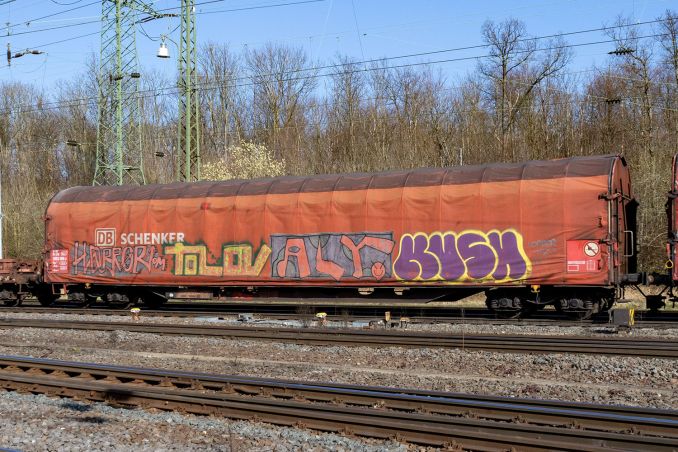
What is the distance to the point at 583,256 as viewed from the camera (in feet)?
56.6

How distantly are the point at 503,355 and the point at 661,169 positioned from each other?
21310mm

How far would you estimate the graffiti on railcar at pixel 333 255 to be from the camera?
1933cm

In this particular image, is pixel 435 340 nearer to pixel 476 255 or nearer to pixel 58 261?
pixel 476 255

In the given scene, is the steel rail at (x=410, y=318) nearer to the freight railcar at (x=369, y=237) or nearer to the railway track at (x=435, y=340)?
the freight railcar at (x=369, y=237)

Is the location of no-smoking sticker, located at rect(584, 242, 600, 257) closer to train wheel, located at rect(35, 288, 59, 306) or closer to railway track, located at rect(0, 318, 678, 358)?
railway track, located at rect(0, 318, 678, 358)

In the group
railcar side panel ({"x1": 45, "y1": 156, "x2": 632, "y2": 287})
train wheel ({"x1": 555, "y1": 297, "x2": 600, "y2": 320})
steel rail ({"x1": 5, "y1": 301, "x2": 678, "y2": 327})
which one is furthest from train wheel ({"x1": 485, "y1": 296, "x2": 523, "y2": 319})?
train wheel ({"x1": 555, "y1": 297, "x2": 600, "y2": 320})

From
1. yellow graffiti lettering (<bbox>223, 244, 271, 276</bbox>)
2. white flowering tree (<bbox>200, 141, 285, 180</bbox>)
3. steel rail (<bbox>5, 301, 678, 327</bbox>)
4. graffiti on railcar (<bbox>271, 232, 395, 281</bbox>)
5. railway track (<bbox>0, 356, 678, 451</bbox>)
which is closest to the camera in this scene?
→ railway track (<bbox>0, 356, 678, 451</bbox>)

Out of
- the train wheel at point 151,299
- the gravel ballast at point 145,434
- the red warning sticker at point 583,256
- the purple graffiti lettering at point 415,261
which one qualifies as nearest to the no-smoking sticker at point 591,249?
the red warning sticker at point 583,256

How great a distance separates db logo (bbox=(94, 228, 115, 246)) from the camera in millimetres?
23344

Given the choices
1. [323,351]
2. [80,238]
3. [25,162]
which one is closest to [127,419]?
[323,351]

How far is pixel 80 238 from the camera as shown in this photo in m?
23.9

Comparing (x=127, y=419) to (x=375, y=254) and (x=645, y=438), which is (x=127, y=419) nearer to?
(x=645, y=438)

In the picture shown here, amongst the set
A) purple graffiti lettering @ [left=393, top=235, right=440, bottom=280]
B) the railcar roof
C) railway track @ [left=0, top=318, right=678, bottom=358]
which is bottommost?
railway track @ [left=0, top=318, right=678, bottom=358]

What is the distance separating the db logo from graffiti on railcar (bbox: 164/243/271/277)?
218 centimetres
